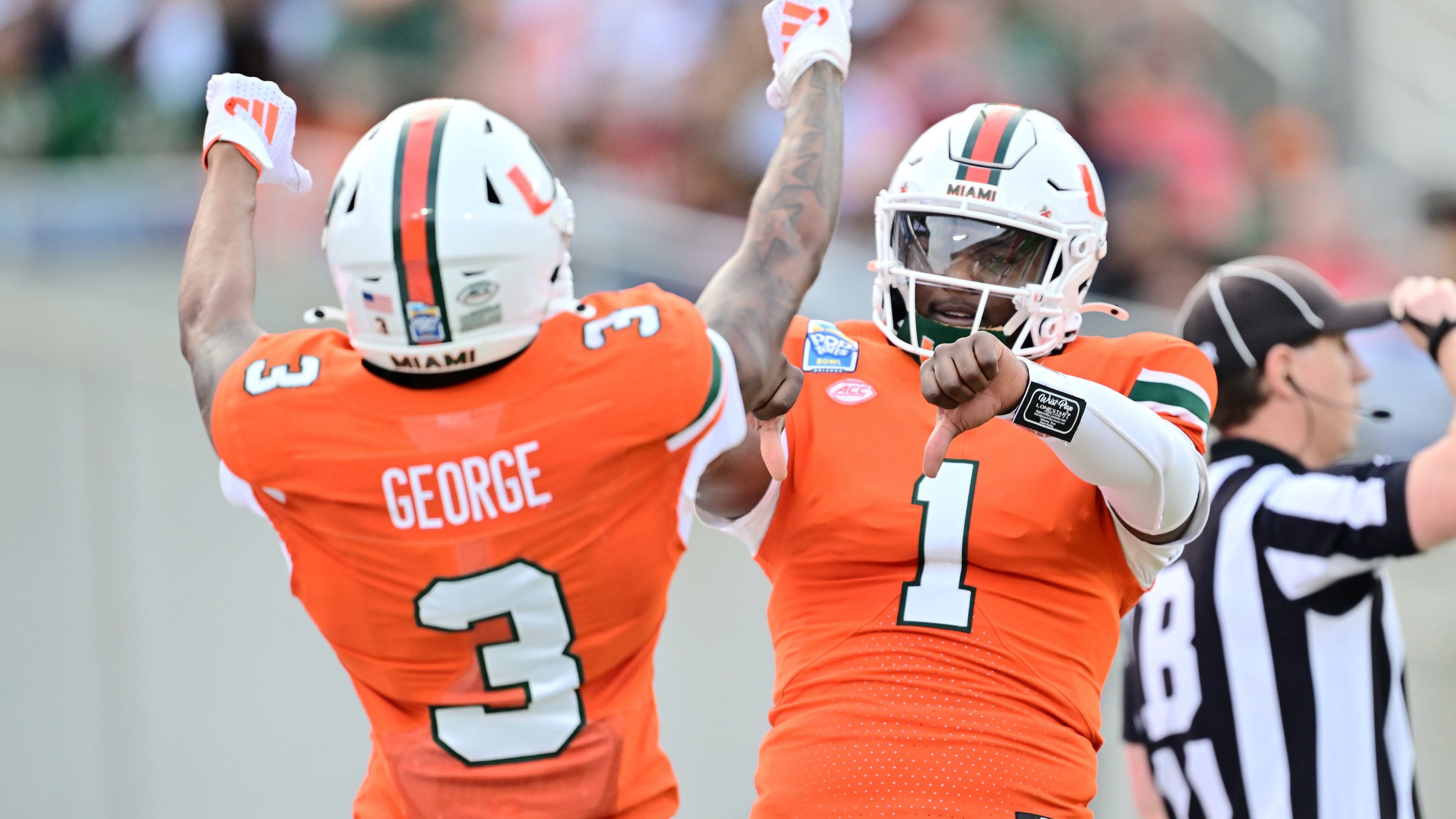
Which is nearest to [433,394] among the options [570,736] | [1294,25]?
[570,736]

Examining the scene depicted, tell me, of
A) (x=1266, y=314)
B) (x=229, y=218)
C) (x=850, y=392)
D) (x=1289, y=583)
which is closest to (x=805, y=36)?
(x=850, y=392)

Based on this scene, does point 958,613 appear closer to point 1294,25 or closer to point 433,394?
point 433,394

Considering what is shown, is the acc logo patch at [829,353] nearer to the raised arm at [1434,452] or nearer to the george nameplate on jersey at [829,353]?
the george nameplate on jersey at [829,353]

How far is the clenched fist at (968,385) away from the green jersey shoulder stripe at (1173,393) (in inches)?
19.5

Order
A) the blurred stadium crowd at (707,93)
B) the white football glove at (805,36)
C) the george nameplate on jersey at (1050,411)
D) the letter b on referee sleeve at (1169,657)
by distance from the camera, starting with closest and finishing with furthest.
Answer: the george nameplate on jersey at (1050,411), the white football glove at (805,36), the letter b on referee sleeve at (1169,657), the blurred stadium crowd at (707,93)

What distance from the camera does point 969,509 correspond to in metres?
2.90

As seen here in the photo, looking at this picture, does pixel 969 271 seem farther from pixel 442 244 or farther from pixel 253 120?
pixel 253 120

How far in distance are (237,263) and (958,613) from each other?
143 centimetres

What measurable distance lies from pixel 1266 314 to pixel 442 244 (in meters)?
2.38

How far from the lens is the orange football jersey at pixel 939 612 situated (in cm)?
282

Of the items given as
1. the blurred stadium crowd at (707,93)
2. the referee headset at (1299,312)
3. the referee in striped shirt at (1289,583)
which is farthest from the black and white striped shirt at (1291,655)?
the blurred stadium crowd at (707,93)

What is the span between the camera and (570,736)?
2.53 meters

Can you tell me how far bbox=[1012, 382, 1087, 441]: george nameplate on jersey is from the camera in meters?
2.62

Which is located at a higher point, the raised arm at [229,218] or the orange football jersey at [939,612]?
the raised arm at [229,218]
